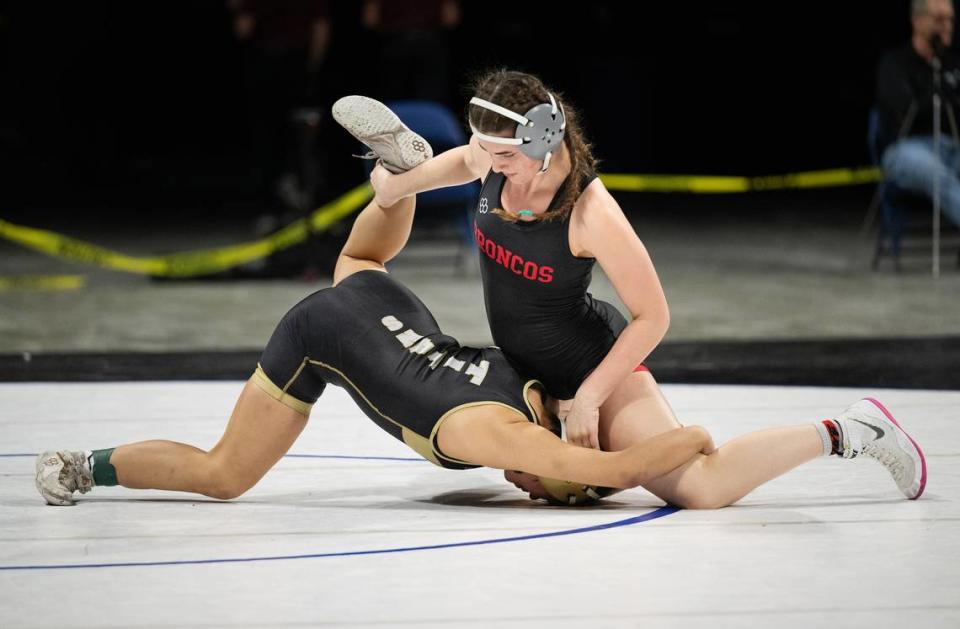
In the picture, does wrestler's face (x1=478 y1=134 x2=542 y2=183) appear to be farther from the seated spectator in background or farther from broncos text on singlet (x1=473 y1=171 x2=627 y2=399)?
the seated spectator in background

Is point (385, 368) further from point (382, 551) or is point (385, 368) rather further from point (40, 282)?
point (40, 282)

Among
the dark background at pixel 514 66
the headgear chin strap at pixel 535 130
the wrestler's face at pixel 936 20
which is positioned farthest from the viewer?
the dark background at pixel 514 66

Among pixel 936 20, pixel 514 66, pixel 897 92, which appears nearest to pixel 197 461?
pixel 897 92

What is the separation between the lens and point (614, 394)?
372 cm

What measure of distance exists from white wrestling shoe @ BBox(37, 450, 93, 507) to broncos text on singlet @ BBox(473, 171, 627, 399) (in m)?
1.04

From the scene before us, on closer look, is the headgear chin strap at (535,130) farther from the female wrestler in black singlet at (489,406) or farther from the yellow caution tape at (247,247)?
the yellow caution tape at (247,247)

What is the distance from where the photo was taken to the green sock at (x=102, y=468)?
3.78 m

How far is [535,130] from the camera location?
3.50m

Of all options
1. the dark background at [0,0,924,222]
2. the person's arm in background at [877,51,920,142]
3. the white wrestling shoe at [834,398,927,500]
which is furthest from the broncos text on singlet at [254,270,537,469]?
the dark background at [0,0,924,222]

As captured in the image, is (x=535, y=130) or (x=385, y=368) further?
(x=385, y=368)

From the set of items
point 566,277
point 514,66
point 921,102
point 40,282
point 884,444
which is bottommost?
point 40,282

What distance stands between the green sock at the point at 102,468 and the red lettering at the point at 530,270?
107 centimetres

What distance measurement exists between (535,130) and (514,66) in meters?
10.2

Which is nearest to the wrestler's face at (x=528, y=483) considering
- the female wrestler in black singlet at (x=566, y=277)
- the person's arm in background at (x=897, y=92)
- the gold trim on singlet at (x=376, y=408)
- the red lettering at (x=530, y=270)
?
the female wrestler in black singlet at (x=566, y=277)
